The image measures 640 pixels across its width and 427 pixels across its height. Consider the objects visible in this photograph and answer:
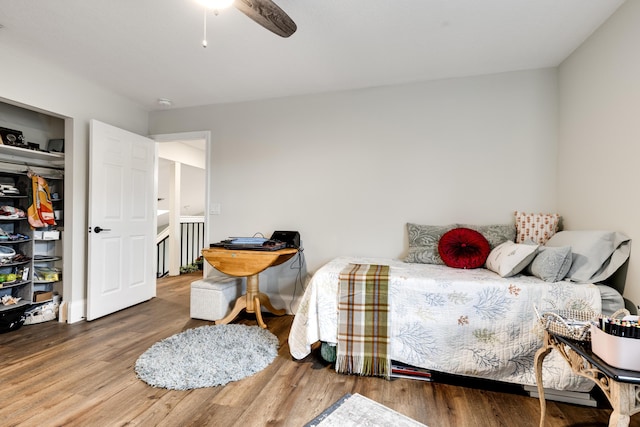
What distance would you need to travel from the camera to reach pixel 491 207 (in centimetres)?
260

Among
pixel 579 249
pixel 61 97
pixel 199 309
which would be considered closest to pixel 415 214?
pixel 579 249

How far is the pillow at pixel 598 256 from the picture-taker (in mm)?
1735

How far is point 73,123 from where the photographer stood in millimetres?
2771

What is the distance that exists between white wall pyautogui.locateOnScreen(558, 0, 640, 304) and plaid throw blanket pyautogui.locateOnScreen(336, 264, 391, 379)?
1.39 m

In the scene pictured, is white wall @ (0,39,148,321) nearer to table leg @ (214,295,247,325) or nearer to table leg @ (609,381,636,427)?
table leg @ (214,295,247,325)

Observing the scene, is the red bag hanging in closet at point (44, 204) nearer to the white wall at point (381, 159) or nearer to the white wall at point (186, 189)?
the white wall at point (381, 159)

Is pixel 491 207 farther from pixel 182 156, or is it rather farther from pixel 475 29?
pixel 182 156

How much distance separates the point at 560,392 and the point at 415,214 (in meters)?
1.53

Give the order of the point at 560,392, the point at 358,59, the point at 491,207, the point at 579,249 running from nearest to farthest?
1. the point at 560,392
2. the point at 579,249
3. the point at 358,59
4. the point at 491,207

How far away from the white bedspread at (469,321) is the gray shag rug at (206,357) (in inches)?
13.1

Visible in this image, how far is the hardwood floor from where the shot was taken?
4.88 ft

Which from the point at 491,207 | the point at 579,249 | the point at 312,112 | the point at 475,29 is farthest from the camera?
the point at 312,112

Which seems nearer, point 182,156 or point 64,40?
point 64,40

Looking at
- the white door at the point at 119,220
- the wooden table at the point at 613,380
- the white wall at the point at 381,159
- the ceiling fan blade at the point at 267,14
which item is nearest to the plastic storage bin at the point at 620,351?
the wooden table at the point at 613,380
